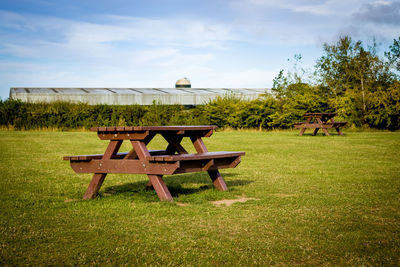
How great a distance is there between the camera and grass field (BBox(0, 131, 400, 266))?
12.0 feet

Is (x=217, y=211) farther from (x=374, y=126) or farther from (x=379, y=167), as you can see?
(x=374, y=126)

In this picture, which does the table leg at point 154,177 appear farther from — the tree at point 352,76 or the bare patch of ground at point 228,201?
the tree at point 352,76

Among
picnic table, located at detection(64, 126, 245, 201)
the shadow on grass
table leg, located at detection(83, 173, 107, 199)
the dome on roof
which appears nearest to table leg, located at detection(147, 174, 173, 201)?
picnic table, located at detection(64, 126, 245, 201)

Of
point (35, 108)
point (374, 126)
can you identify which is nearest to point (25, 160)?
point (35, 108)

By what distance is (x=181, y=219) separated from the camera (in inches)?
193

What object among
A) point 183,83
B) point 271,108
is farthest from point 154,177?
point 183,83

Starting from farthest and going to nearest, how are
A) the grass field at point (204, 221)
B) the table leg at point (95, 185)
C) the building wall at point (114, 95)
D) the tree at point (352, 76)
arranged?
the building wall at point (114, 95)
the tree at point (352, 76)
the table leg at point (95, 185)
the grass field at point (204, 221)

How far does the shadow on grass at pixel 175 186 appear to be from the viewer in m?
6.70

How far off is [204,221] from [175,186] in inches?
94.2

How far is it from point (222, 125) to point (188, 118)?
8.04ft

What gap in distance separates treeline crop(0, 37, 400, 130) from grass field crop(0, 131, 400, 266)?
18993 millimetres

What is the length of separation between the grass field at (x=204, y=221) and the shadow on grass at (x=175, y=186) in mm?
18

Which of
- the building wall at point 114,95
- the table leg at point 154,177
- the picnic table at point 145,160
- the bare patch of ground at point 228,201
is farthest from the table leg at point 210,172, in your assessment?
the building wall at point 114,95

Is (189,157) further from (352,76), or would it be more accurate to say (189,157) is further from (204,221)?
(352,76)
